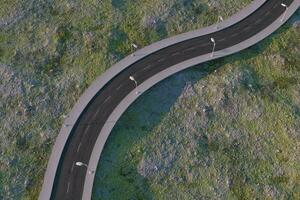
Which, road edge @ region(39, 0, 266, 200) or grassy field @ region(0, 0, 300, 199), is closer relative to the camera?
road edge @ region(39, 0, 266, 200)

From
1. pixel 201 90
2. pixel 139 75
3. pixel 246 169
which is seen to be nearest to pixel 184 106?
pixel 201 90

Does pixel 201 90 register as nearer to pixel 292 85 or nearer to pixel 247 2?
pixel 292 85

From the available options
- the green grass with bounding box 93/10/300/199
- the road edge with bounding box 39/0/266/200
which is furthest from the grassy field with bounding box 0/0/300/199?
the road edge with bounding box 39/0/266/200

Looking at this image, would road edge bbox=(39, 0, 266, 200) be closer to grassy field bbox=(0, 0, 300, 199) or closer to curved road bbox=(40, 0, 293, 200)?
curved road bbox=(40, 0, 293, 200)

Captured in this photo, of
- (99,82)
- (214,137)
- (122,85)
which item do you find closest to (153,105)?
(122,85)

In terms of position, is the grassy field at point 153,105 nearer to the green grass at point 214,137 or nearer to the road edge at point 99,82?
the green grass at point 214,137
